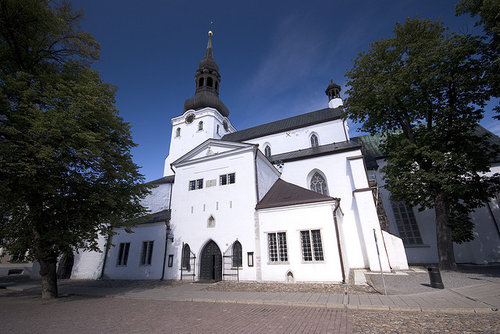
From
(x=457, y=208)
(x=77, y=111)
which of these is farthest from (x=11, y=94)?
(x=457, y=208)

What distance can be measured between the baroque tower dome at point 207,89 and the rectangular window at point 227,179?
47.5 ft

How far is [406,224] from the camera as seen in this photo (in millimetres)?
18469

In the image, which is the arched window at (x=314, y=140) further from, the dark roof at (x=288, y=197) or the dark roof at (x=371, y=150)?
the dark roof at (x=288, y=197)

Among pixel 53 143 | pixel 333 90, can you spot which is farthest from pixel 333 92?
pixel 53 143

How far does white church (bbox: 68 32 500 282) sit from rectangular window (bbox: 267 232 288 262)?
6 centimetres

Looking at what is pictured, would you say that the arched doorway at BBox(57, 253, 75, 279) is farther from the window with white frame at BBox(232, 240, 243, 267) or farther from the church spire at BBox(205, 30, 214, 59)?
the church spire at BBox(205, 30, 214, 59)

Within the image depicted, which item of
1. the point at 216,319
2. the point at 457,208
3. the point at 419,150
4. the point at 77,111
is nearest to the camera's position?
the point at 216,319

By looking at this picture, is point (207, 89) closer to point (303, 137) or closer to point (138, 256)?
point (303, 137)

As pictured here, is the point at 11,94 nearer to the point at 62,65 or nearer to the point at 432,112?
the point at 62,65

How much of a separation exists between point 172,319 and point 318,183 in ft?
49.2

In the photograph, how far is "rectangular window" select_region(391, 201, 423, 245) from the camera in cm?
1795

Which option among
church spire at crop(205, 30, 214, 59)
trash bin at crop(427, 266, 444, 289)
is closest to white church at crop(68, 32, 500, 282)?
trash bin at crop(427, 266, 444, 289)

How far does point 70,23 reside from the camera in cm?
1119

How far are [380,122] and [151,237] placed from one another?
19208mm
